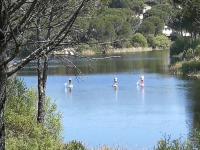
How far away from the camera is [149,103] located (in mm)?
32062

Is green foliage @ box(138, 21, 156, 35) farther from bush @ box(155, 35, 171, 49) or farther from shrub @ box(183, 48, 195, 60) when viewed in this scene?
shrub @ box(183, 48, 195, 60)

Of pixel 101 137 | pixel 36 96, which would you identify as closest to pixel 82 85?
pixel 101 137

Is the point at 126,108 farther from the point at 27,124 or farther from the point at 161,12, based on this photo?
the point at 161,12

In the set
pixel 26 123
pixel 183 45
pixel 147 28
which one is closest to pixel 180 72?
pixel 183 45

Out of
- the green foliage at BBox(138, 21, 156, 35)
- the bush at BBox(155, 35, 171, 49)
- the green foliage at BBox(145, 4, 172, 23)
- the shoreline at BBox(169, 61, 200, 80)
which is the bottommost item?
the shoreline at BBox(169, 61, 200, 80)

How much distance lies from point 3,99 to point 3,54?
1.23ft

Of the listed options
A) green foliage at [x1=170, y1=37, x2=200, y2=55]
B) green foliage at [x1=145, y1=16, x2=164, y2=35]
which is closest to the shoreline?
green foliage at [x1=170, y1=37, x2=200, y2=55]

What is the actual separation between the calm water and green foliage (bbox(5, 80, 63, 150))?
1.06 meters

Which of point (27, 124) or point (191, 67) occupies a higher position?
point (191, 67)

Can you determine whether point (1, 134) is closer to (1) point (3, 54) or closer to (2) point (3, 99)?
(2) point (3, 99)

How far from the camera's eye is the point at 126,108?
98.0ft

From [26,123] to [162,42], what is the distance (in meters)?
87.8

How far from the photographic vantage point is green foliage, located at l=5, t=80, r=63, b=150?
8.92 metres

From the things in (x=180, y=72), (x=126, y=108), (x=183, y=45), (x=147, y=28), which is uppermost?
(x=147, y=28)
